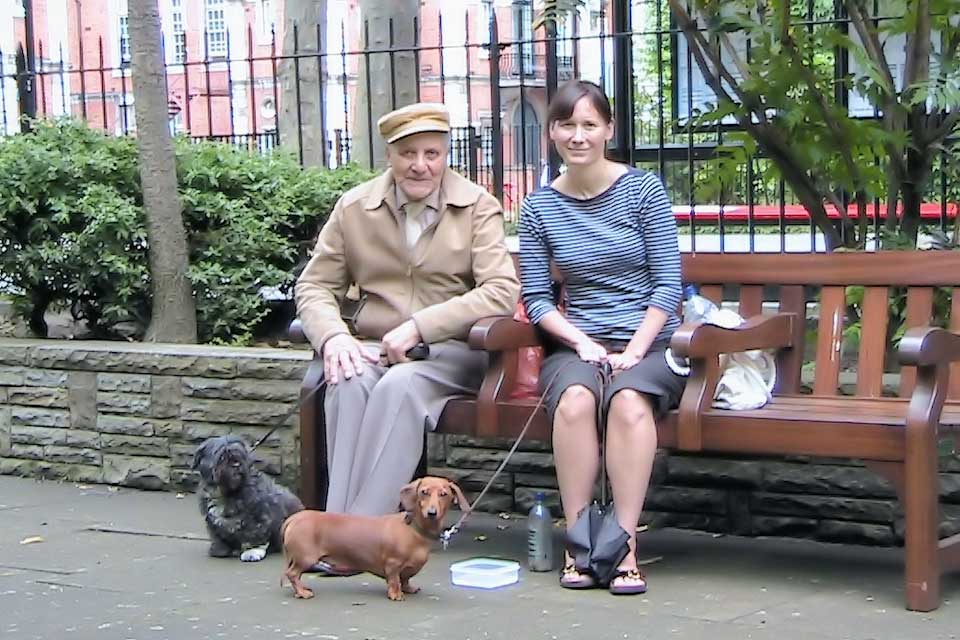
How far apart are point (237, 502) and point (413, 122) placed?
1438mm

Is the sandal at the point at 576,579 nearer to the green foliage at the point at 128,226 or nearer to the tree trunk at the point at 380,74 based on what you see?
the green foliage at the point at 128,226

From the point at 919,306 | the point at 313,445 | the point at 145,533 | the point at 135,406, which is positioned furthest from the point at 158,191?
the point at 919,306

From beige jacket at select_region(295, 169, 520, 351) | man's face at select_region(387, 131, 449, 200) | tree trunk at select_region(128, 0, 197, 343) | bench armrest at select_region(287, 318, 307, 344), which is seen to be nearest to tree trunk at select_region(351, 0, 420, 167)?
tree trunk at select_region(128, 0, 197, 343)

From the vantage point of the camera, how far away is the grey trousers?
17.4ft

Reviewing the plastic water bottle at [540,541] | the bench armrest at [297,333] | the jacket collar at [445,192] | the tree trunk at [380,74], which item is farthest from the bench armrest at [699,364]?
the tree trunk at [380,74]

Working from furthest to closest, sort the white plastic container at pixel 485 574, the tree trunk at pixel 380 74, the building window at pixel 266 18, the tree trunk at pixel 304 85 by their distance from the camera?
the building window at pixel 266 18 → the tree trunk at pixel 380 74 → the tree trunk at pixel 304 85 → the white plastic container at pixel 485 574

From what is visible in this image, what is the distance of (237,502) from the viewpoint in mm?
5516

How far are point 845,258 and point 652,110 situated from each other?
2.37 metres

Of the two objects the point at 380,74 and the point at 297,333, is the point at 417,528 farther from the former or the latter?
the point at 380,74

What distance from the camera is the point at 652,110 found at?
7.74 meters

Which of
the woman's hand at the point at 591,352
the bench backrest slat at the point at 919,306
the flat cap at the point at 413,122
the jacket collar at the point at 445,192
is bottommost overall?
the woman's hand at the point at 591,352

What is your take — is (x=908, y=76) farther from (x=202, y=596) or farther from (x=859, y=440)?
(x=202, y=596)

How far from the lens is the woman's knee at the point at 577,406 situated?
5.05 metres

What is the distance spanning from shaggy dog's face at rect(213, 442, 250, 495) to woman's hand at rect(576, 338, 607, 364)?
1.20 metres
